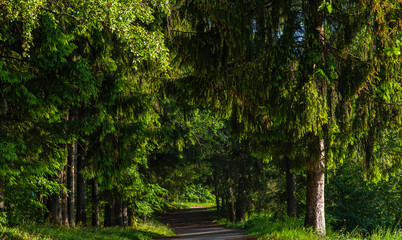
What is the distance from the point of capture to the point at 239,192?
2500 cm

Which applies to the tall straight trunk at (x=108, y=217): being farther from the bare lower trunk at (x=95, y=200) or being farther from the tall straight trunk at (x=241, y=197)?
the tall straight trunk at (x=241, y=197)

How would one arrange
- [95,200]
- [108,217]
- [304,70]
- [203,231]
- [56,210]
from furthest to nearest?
[203,231]
[108,217]
[95,200]
[56,210]
[304,70]

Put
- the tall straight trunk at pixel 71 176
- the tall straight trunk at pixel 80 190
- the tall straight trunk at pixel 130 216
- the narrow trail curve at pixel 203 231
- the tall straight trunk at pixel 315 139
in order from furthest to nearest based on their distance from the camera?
1. the tall straight trunk at pixel 130 216
2. the tall straight trunk at pixel 80 190
3. the narrow trail curve at pixel 203 231
4. the tall straight trunk at pixel 71 176
5. the tall straight trunk at pixel 315 139

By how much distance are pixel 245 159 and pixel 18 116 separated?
15.1 metres

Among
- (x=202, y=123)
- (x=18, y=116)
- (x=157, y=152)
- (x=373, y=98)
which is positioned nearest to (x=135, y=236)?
(x=157, y=152)

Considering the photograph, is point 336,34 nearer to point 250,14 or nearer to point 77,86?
point 250,14

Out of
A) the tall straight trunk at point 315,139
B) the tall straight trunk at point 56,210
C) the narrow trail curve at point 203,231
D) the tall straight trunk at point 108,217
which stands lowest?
the narrow trail curve at point 203,231

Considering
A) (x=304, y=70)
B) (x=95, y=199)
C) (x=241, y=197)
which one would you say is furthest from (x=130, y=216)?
(x=304, y=70)

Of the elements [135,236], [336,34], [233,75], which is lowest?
[135,236]

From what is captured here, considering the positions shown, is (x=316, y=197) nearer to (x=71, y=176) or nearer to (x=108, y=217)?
(x=71, y=176)

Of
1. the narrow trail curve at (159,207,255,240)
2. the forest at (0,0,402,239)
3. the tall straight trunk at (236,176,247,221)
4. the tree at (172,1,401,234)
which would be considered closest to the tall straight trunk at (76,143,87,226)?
the forest at (0,0,402,239)

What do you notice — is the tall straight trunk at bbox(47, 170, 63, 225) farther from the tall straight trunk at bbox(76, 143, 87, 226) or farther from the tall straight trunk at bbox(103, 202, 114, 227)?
the tall straight trunk at bbox(103, 202, 114, 227)

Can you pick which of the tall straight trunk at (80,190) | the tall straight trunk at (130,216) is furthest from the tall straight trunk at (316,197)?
the tall straight trunk at (130,216)

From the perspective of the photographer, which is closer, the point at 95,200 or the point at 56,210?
the point at 56,210
